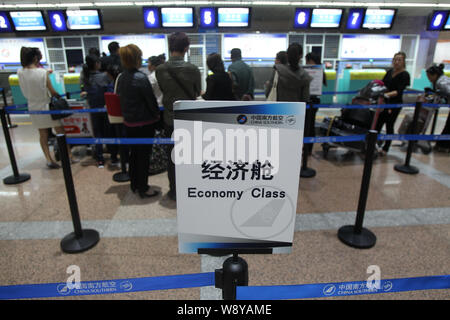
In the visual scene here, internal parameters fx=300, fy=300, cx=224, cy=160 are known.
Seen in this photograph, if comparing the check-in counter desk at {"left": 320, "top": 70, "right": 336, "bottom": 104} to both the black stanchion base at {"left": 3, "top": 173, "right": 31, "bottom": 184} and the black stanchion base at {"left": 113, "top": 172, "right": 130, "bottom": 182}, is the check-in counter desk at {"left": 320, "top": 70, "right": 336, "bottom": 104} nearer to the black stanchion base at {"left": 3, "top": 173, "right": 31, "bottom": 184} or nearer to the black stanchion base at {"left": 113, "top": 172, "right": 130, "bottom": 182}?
the black stanchion base at {"left": 113, "top": 172, "right": 130, "bottom": 182}

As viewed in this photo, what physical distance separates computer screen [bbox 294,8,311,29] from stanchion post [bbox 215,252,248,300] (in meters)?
8.40

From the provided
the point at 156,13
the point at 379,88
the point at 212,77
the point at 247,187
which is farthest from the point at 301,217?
the point at 156,13

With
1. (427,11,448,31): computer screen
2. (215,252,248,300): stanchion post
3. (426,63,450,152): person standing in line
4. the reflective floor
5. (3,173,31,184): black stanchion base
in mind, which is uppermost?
(427,11,448,31): computer screen

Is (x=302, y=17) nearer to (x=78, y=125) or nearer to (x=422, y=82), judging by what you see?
(x=78, y=125)

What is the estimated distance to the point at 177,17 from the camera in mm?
8094

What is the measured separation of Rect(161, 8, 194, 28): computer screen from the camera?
26.2 feet

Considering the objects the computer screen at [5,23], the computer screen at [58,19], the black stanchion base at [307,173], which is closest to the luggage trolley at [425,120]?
the black stanchion base at [307,173]

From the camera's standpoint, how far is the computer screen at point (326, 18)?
27.5 ft

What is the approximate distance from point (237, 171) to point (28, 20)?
981 cm

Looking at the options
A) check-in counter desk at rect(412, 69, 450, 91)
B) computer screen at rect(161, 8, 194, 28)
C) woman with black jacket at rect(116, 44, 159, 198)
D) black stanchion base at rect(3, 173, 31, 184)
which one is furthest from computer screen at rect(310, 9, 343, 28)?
black stanchion base at rect(3, 173, 31, 184)

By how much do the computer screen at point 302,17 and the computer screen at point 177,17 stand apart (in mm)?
2877

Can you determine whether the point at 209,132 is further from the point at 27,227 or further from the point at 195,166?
the point at 27,227

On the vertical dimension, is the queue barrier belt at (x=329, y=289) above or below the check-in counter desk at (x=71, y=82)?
below

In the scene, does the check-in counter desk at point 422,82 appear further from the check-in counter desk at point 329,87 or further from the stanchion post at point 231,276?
the stanchion post at point 231,276
